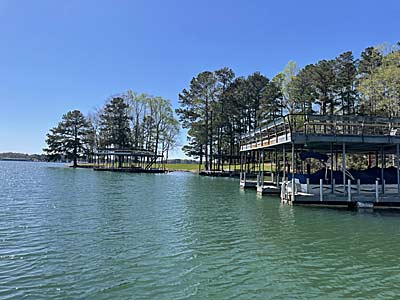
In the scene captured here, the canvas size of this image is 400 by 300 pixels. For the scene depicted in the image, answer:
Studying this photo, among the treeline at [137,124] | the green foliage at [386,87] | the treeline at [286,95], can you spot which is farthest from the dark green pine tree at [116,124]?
the green foliage at [386,87]

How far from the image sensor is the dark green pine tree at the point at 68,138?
228ft

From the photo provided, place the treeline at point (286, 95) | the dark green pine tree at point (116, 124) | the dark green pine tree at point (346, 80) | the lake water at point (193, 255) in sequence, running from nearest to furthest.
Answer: the lake water at point (193, 255) < the treeline at point (286, 95) < the dark green pine tree at point (346, 80) < the dark green pine tree at point (116, 124)

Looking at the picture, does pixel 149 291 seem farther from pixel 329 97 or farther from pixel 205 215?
pixel 329 97

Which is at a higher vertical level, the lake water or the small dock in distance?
the small dock in distance

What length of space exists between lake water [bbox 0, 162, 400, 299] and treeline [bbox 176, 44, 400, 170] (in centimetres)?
2226

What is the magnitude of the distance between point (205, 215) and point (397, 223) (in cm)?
718

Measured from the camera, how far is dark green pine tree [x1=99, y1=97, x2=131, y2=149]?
204 ft

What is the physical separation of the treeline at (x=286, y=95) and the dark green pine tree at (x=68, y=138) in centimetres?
2657

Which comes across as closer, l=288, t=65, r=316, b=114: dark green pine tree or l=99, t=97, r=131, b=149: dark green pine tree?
l=288, t=65, r=316, b=114: dark green pine tree

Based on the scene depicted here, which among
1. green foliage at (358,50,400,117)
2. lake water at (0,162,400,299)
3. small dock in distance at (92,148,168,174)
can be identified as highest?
green foliage at (358,50,400,117)

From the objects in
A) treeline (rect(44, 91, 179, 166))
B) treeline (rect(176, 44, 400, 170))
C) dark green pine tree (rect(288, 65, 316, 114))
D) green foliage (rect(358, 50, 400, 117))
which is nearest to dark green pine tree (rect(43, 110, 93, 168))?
treeline (rect(44, 91, 179, 166))

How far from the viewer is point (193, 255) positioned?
7688 mm

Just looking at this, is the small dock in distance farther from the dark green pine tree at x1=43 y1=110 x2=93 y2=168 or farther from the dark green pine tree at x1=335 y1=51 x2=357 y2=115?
→ the dark green pine tree at x1=335 y1=51 x2=357 y2=115

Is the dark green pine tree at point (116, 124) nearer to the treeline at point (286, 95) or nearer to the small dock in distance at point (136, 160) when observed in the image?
the small dock in distance at point (136, 160)
